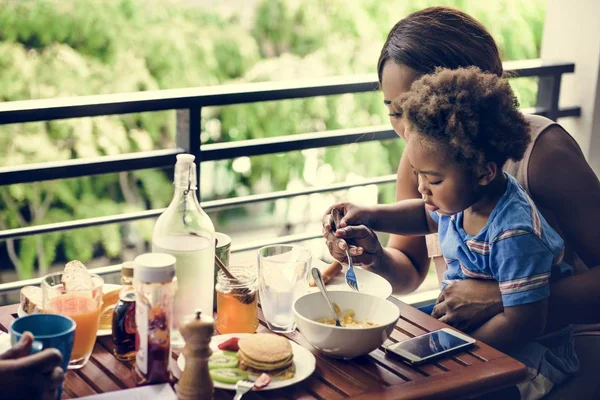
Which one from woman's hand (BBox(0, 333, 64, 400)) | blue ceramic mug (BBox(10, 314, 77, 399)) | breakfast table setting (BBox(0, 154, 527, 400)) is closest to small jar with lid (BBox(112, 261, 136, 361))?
breakfast table setting (BBox(0, 154, 527, 400))

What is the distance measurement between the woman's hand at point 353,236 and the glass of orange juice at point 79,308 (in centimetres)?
59

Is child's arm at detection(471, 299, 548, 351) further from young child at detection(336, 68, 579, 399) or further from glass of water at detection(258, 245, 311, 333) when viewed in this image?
glass of water at detection(258, 245, 311, 333)

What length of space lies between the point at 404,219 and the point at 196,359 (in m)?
0.96

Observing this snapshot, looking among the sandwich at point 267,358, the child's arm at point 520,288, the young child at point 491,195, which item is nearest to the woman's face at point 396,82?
the young child at point 491,195

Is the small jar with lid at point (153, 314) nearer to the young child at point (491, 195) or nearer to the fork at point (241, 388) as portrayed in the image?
the fork at point (241, 388)

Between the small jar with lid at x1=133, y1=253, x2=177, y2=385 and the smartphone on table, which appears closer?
the small jar with lid at x1=133, y1=253, x2=177, y2=385

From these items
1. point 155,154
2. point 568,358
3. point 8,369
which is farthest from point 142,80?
point 8,369

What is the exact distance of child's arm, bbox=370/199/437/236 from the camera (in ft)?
6.82

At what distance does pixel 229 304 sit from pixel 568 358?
0.81 meters

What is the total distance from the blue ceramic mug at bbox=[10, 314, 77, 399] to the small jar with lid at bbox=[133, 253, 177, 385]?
0.11 m

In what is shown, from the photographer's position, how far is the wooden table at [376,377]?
1.36 m

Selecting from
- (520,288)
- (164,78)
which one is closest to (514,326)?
(520,288)

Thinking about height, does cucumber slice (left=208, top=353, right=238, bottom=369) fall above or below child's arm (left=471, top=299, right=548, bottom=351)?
above

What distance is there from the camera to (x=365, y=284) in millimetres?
1805
